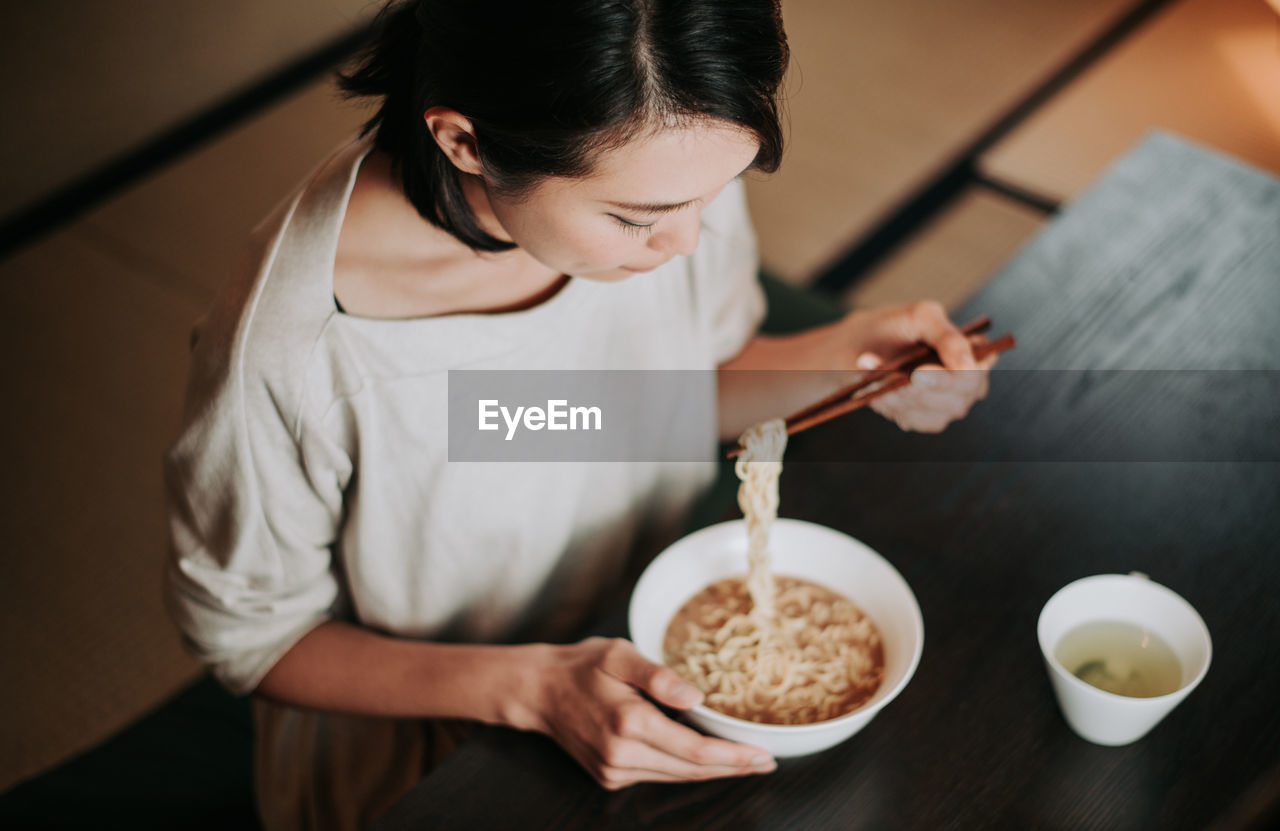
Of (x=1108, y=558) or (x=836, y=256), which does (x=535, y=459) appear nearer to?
(x=1108, y=558)

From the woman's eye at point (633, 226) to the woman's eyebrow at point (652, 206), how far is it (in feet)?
0.07

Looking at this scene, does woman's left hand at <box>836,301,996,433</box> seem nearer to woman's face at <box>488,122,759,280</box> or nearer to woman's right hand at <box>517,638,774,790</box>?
woman's face at <box>488,122,759,280</box>

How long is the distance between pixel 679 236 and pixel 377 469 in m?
0.43

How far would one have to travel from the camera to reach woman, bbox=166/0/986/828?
866 mm

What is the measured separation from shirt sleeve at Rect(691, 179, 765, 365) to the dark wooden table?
0.25 metres

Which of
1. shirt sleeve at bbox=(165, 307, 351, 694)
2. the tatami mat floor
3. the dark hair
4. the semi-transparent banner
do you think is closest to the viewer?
the dark hair

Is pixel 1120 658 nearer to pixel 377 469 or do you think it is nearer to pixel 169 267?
pixel 377 469

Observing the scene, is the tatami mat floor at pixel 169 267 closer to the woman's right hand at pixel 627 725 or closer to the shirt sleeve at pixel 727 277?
the shirt sleeve at pixel 727 277

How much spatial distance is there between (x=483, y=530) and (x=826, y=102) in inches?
107

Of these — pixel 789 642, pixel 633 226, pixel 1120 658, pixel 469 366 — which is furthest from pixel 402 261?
pixel 1120 658

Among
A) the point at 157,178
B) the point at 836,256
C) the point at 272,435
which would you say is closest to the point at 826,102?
the point at 836,256

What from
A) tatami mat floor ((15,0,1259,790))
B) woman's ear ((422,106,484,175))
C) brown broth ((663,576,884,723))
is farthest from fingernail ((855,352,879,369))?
tatami mat floor ((15,0,1259,790))

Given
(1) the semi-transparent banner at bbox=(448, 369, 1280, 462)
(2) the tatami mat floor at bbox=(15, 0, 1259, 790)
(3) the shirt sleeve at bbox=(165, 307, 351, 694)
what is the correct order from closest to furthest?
(3) the shirt sleeve at bbox=(165, 307, 351, 694) → (1) the semi-transparent banner at bbox=(448, 369, 1280, 462) → (2) the tatami mat floor at bbox=(15, 0, 1259, 790)

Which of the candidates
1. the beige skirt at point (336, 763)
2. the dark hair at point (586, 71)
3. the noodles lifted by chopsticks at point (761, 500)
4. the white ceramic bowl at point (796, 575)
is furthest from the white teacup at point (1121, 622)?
the beige skirt at point (336, 763)
